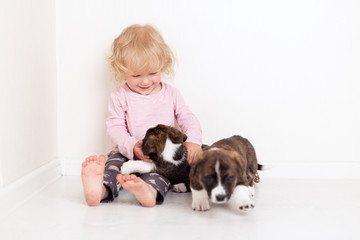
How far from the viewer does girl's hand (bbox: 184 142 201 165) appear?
5.47ft

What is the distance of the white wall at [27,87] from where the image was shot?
4.92ft

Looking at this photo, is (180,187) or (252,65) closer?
(180,187)

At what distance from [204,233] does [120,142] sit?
730mm

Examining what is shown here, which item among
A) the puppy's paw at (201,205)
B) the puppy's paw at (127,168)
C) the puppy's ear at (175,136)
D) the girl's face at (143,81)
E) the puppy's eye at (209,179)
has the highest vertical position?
the girl's face at (143,81)

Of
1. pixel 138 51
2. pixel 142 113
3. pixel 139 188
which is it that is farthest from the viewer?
pixel 142 113

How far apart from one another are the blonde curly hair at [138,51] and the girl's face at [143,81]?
0.09 ft

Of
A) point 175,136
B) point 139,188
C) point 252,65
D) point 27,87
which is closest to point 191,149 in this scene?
point 175,136

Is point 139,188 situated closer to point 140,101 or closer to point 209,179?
point 209,179

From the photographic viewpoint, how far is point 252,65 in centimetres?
206

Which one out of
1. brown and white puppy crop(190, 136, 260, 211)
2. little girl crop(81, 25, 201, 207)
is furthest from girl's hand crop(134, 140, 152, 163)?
brown and white puppy crop(190, 136, 260, 211)

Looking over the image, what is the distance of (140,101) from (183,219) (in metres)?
0.74

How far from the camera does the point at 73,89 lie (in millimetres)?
2109

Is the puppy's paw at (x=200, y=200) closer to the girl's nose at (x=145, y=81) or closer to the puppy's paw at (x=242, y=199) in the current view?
the puppy's paw at (x=242, y=199)

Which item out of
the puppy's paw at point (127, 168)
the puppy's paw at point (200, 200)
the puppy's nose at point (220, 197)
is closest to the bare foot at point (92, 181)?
the puppy's paw at point (127, 168)
